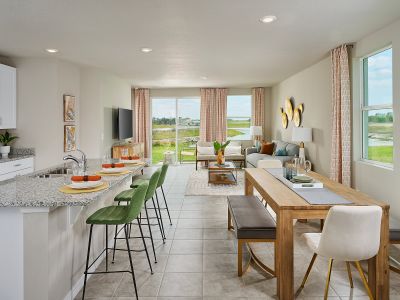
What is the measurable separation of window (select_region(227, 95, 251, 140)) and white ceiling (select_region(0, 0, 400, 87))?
4.37 m

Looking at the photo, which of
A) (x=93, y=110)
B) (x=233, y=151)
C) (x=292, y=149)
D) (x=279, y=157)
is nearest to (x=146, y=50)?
(x=93, y=110)

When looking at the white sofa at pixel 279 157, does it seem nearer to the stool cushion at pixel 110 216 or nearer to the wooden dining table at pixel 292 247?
the wooden dining table at pixel 292 247

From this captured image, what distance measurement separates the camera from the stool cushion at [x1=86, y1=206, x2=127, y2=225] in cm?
247

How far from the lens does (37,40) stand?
179 inches

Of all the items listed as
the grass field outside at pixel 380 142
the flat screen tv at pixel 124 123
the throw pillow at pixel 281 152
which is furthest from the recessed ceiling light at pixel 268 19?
the flat screen tv at pixel 124 123

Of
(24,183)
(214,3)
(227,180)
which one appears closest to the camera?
(24,183)

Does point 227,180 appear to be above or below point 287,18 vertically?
below

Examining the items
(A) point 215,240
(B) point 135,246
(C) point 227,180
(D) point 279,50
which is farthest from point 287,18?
(C) point 227,180

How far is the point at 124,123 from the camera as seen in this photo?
845cm

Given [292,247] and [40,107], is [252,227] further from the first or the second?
[40,107]

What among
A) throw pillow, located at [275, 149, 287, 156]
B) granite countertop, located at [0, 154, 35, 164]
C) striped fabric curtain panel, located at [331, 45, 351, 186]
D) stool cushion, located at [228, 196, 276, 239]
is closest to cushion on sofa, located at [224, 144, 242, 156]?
throw pillow, located at [275, 149, 287, 156]

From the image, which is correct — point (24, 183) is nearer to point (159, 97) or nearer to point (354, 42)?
point (354, 42)

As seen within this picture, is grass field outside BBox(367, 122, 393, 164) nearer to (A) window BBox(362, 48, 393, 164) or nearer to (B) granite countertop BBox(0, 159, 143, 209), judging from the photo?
(A) window BBox(362, 48, 393, 164)

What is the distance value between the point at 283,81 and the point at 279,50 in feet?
12.9
